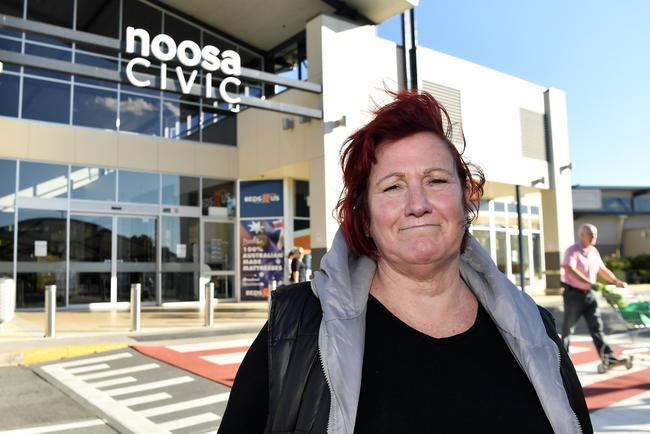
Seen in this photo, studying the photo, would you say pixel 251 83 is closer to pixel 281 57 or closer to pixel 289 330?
pixel 281 57

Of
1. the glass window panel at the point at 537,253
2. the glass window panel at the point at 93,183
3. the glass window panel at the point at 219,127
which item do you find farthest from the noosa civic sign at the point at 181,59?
the glass window panel at the point at 537,253

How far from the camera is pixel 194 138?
53.3 feet

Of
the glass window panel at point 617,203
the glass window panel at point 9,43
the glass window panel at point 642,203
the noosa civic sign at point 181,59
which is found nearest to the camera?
the noosa civic sign at point 181,59

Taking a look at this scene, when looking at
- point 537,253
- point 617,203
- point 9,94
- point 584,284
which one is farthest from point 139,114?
point 617,203

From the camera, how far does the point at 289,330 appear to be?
1493mm

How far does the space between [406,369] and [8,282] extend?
1009 cm

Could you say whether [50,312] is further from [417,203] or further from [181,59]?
[417,203]

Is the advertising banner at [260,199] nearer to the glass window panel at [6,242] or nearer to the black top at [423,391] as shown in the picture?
the glass window panel at [6,242]

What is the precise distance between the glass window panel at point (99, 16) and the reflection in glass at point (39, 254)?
582cm

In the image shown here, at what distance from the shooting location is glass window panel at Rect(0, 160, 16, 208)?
42.6ft

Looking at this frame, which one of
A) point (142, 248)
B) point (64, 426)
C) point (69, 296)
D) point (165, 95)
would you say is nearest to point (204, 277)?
point (142, 248)

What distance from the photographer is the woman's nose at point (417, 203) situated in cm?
168

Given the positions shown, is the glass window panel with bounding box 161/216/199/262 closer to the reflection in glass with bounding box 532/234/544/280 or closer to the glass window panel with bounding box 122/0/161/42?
the glass window panel with bounding box 122/0/161/42

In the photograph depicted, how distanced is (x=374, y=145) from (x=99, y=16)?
53.6 feet
